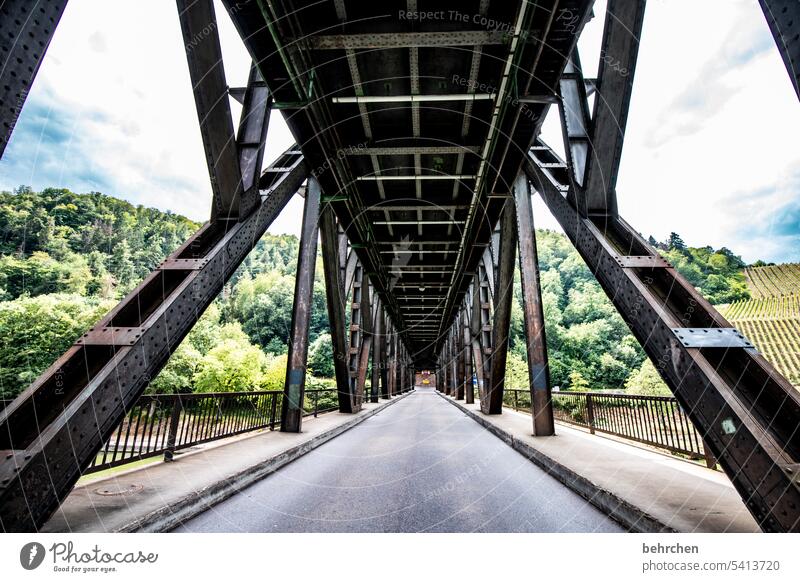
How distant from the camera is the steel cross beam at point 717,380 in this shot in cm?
255

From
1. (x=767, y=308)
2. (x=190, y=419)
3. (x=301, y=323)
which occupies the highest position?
(x=767, y=308)

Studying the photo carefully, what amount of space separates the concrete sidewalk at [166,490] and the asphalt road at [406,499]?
6.9 inches

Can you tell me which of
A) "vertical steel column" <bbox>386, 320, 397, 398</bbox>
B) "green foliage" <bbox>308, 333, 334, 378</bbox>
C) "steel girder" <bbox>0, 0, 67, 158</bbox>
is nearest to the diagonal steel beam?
"steel girder" <bbox>0, 0, 67, 158</bbox>

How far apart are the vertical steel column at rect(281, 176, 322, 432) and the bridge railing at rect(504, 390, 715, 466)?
7286mm

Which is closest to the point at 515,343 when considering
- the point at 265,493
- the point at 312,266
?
the point at 312,266

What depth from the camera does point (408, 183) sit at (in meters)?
12.5

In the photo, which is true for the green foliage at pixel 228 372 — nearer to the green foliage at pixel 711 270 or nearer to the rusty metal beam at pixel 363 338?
the rusty metal beam at pixel 363 338

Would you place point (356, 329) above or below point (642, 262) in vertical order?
above

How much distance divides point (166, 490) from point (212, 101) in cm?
453

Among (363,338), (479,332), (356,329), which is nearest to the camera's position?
(356,329)

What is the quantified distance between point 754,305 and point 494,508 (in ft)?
127

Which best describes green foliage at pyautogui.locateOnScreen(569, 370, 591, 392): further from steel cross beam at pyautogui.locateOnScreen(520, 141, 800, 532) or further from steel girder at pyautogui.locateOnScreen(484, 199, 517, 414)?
steel cross beam at pyautogui.locateOnScreen(520, 141, 800, 532)

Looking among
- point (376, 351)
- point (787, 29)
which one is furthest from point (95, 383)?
point (376, 351)

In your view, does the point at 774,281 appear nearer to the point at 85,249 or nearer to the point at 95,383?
the point at 95,383
